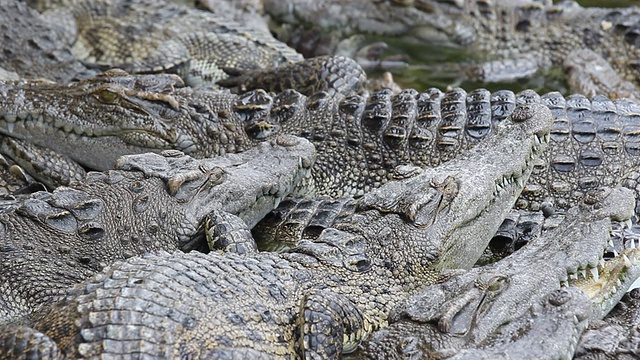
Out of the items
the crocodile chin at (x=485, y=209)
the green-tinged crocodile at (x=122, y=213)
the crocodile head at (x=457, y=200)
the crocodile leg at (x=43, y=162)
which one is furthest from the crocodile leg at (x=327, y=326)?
the crocodile leg at (x=43, y=162)

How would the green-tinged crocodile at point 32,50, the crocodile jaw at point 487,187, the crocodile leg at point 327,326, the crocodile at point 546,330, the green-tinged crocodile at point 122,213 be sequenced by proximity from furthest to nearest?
the green-tinged crocodile at point 32,50 < the crocodile jaw at point 487,187 < the green-tinged crocodile at point 122,213 < the crocodile leg at point 327,326 < the crocodile at point 546,330

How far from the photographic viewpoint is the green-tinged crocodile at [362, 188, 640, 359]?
260 centimetres

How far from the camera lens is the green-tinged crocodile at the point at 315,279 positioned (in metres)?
2.51

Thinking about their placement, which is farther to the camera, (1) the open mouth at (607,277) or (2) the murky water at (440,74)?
(2) the murky water at (440,74)

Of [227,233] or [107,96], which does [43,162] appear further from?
[227,233]

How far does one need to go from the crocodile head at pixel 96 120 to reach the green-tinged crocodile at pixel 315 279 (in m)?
1.09

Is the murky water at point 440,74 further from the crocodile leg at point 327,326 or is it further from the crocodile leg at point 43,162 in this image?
the crocodile leg at point 327,326

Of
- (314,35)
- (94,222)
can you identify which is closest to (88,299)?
(94,222)

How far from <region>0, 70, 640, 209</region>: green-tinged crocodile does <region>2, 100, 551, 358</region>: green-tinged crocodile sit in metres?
0.50

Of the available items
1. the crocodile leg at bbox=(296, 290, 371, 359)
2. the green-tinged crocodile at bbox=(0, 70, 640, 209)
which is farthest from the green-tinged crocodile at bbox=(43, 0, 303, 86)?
the crocodile leg at bbox=(296, 290, 371, 359)

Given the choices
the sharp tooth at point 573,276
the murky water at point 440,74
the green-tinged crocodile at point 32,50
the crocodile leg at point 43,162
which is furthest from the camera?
the murky water at point 440,74

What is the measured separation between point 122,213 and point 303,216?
2.47 feet

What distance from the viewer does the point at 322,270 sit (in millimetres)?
3006

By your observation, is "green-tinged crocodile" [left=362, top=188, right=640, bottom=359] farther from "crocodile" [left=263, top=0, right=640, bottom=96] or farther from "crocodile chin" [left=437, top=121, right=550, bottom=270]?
"crocodile" [left=263, top=0, right=640, bottom=96]
